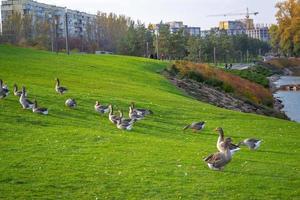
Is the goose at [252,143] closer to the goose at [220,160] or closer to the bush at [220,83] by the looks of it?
the goose at [220,160]

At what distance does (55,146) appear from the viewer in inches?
845

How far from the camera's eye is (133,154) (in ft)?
67.8

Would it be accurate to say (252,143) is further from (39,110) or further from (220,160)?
(39,110)

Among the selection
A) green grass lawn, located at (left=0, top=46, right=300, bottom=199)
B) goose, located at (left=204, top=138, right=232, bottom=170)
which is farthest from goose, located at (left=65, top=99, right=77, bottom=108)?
goose, located at (left=204, top=138, right=232, bottom=170)

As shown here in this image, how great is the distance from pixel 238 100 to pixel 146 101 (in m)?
21.1

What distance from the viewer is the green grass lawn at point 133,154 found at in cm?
1608

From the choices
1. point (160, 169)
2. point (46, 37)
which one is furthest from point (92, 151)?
point (46, 37)

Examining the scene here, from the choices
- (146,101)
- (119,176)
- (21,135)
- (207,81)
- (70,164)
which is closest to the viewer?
(119,176)

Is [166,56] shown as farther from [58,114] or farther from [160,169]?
[160,169]

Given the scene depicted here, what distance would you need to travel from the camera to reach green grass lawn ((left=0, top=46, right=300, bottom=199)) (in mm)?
16078

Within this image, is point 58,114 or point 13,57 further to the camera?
point 13,57

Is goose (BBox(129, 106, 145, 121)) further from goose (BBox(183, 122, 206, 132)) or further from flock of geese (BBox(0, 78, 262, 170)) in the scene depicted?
goose (BBox(183, 122, 206, 132))

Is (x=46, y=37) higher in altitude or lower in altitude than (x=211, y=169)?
higher

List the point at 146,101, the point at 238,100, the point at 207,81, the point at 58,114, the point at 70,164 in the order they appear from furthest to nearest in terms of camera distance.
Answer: the point at 207,81
the point at 238,100
the point at 146,101
the point at 58,114
the point at 70,164
